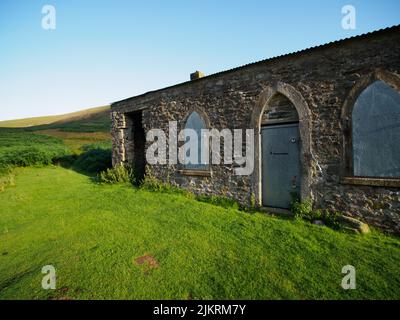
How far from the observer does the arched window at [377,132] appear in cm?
472

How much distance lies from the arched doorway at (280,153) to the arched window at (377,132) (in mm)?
1339

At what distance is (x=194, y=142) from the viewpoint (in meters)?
8.31

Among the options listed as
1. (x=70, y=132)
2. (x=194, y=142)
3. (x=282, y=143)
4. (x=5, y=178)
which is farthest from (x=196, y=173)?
(x=70, y=132)

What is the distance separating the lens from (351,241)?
4.57 metres

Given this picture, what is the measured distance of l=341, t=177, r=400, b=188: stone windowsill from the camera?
4699 millimetres

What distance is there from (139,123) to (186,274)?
31.0 feet

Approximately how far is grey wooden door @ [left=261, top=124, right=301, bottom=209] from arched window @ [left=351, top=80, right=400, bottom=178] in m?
1.35

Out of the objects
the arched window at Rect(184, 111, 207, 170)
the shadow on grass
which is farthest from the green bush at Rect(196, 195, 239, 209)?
the shadow on grass

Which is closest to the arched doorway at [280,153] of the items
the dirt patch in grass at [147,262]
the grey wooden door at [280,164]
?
Answer: the grey wooden door at [280,164]

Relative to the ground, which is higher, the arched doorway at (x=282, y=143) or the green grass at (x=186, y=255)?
the arched doorway at (x=282, y=143)

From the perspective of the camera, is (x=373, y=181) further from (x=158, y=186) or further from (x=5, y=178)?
(x=5, y=178)

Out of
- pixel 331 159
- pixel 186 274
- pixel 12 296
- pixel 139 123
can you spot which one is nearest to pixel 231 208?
pixel 331 159

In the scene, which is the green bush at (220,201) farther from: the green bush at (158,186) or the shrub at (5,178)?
the shrub at (5,178)

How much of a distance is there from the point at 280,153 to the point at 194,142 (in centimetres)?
316
